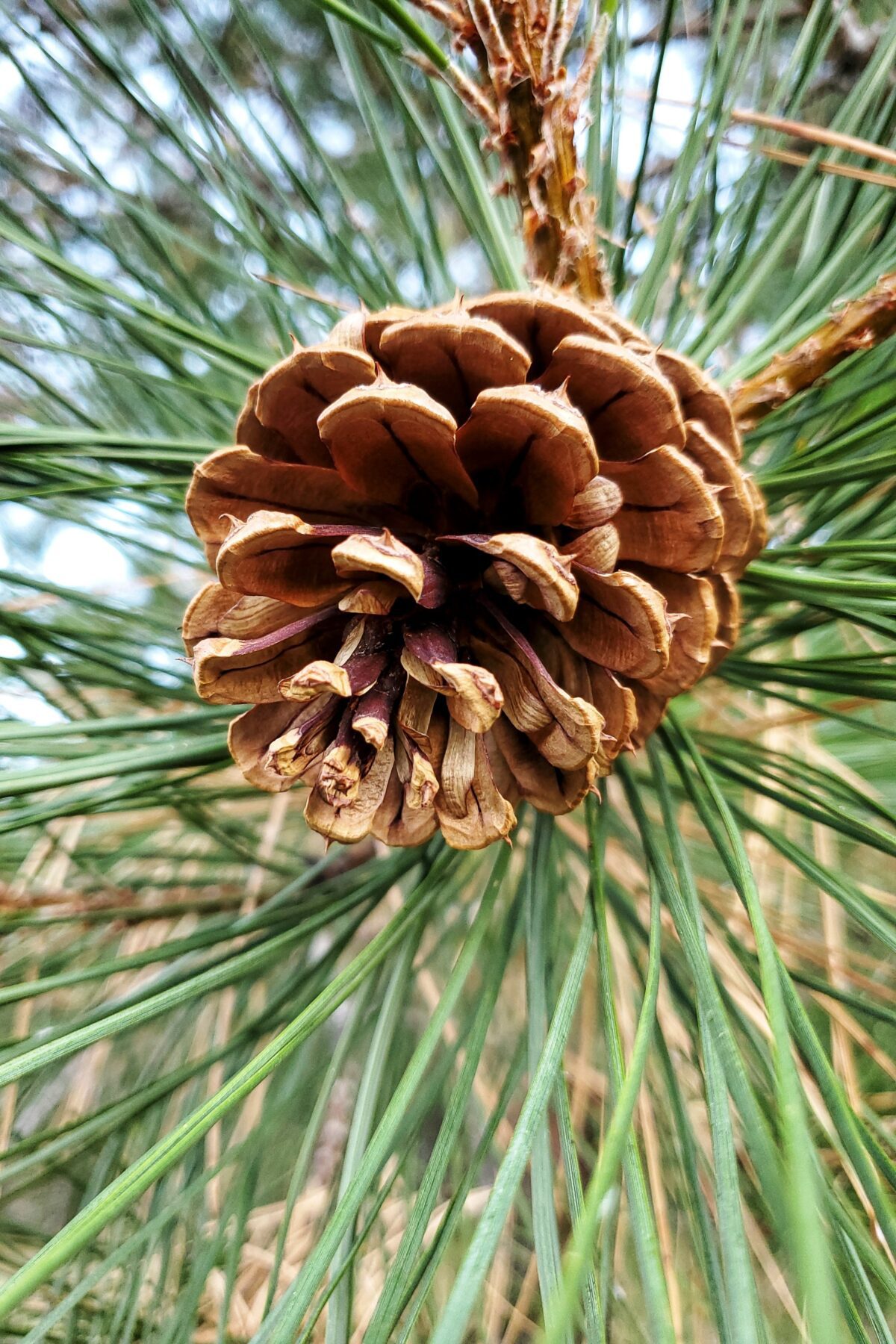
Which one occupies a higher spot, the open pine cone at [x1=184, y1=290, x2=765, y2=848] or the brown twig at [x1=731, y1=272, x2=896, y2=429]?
the brown twig at [x1=731, y1=272, x2=896, y2=429]

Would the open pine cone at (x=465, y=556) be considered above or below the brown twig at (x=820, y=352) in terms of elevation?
below

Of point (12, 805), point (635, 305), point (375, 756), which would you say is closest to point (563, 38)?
point (635, 305)

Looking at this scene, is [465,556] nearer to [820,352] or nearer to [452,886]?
[820,352]

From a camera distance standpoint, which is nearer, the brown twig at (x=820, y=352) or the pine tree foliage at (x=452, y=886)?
the pine tree foliage at (x=452, y=886)

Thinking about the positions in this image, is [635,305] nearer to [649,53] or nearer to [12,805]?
[12,805]

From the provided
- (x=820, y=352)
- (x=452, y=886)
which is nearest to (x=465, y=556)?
(x=820, y=352)
